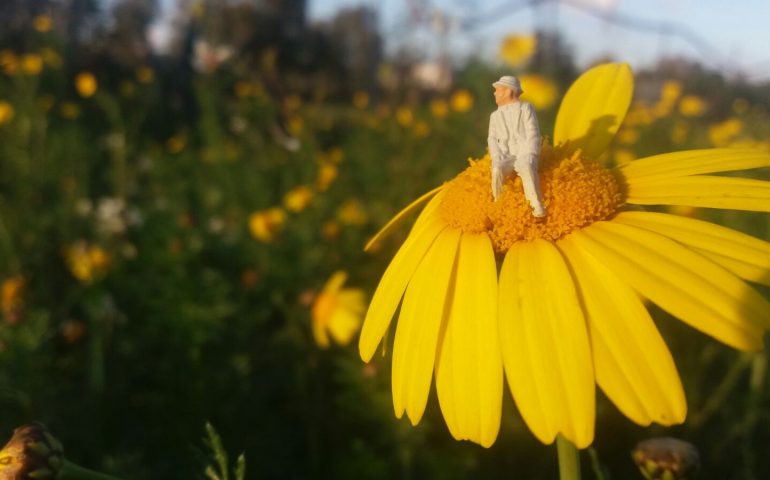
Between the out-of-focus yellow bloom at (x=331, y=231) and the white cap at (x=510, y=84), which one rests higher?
the white cap at (x=510, y=84)

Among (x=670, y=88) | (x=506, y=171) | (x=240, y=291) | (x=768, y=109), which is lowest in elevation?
(x=240, y=291)

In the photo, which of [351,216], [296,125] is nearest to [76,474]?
[351,216]

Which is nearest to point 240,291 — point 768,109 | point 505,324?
point 505,324

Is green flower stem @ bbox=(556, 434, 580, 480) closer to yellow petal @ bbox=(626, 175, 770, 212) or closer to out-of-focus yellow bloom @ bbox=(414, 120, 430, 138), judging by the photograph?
yellow petal @ bbox=(626, 175, 770, 212)

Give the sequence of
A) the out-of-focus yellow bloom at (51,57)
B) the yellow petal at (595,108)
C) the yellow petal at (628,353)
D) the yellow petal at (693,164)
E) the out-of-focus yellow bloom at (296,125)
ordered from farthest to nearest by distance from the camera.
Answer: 1. the out-of-focus yellow bloom at (51,57)
2. the out-of-focus yellow bloom at (296,125)
3. the yellow petal at (595,108)
4. the yellow petal at (693,164)
5. the yellow petal at (628,353)

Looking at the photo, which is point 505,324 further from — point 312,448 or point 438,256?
point 312,448

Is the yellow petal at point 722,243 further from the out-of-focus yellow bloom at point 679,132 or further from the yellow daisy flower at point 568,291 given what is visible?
the out-of-focus yellow bloom at point 679,132

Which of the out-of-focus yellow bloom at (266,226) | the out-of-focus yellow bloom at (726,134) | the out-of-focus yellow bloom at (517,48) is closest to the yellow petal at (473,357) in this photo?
the out-of-focus yellow bloom at (266,226)
